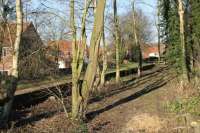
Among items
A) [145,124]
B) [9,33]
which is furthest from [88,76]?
[9,33]

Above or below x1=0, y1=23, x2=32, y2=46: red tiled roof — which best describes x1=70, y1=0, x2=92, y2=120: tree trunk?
below

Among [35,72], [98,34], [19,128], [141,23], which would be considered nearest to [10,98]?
[19,128]

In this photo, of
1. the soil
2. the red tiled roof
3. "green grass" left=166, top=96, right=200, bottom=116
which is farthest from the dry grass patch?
the red tiled roof

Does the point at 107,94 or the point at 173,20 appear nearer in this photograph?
the point at 107,94

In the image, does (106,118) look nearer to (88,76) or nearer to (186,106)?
(88,76)

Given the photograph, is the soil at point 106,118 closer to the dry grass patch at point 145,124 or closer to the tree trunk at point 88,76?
the dry grass patch at point 145,124

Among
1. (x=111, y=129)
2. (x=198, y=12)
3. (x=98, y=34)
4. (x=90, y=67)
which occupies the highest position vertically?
(x=198, y=12)

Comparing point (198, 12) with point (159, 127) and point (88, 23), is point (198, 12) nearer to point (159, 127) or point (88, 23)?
point (88, 23)

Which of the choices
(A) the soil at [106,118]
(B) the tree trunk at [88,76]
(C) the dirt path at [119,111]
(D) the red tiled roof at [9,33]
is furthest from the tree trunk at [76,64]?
(D) the red tiled roof at [9,33]

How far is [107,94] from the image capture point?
33125 millimetres

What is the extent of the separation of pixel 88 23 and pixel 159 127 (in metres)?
9.38

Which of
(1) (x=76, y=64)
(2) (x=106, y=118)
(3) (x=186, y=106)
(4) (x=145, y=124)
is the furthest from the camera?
(3) (x=186, y=106)

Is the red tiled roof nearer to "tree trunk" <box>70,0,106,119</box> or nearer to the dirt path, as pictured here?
"tree trunk" <box>70,0,106,119</box>

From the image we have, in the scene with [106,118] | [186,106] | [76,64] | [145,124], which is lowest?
[106,118]
